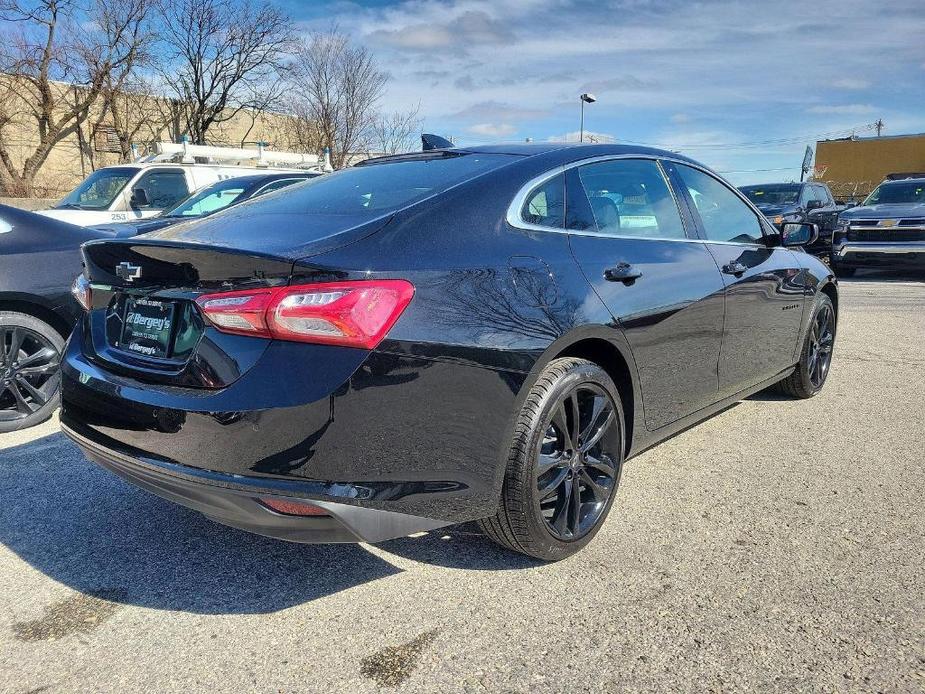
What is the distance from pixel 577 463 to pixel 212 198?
25.2ft

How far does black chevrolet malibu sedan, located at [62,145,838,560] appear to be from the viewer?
2.19m

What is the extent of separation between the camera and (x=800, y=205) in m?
15.1

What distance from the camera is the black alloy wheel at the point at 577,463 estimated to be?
2793mm

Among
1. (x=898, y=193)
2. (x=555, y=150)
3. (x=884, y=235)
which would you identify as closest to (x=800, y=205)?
(x=898, y=193)

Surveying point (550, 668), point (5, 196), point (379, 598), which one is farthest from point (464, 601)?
point (5, 196)

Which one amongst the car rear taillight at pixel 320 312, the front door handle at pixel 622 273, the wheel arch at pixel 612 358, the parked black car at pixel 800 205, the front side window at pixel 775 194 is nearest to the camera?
the car rear taillight at pixel 320 312

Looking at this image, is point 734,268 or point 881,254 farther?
point 881,254

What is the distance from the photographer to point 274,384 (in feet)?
7.12

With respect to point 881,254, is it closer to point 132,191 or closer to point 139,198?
point 139,198

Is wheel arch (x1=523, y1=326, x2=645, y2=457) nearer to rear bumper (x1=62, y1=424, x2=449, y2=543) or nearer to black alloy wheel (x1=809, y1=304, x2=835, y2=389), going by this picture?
rear bumper (x1=62, y1=424, x2=449, y2=543)

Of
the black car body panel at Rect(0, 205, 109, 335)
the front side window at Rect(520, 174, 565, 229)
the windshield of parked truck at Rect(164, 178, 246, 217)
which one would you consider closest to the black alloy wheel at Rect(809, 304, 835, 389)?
the front side window at Rect(520, 174, 565, 229)

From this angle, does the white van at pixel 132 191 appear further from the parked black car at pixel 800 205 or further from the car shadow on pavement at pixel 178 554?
the parked black car at pixel 800 205

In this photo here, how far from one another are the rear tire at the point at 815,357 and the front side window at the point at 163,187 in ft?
28.0

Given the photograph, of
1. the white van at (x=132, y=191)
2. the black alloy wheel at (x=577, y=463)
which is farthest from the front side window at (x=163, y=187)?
the black alloy wheel at (x=577, y=463)
